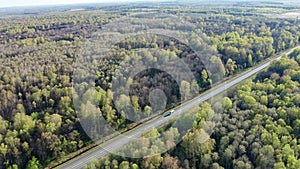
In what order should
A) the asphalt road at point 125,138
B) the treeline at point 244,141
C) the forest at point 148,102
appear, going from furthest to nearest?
the asphalt road at point 125,138 → the forest at point 148,102 → the treeline at point 244,141

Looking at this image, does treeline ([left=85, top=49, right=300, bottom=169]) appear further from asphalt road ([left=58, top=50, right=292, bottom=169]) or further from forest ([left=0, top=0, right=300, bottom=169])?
asphalt road ([left=58, top=50, right=292, bottom=169])

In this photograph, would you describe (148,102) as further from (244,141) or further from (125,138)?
(244,141)

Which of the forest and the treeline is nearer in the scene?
the treeline

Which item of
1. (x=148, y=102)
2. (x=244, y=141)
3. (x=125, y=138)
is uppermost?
(x=148, y=102)

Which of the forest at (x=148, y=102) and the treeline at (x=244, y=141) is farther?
the forest at (x=148, y=102)

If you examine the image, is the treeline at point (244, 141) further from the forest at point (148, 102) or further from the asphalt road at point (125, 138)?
the asphalt road at point (125, 138)

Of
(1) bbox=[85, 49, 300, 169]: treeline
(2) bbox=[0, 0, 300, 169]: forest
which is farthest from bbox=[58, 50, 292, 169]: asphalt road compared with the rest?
(1) bbox=[85, 49, 300, 169]: treeline

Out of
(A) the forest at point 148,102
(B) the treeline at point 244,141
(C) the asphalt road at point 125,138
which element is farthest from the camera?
(C) the asphalt road at point 125,138

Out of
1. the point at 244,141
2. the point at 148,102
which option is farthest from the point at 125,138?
the point at 244,141

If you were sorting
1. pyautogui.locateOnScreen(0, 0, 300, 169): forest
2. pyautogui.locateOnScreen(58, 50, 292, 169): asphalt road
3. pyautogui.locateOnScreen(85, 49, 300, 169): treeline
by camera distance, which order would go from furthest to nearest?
pyautogui.locateOnScreen(58, 50, 292, 169): asphalt road < pyautogui.locateOnScreen(0, 0, 300, 169): forest < pyautogui.locateOnScreen(85, 49, 300, 169): treeline

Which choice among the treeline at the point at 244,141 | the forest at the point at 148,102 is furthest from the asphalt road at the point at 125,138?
the treeline at the point at 244,141
